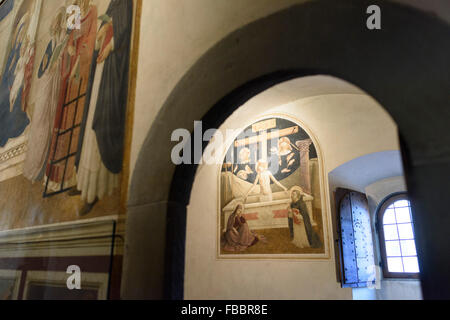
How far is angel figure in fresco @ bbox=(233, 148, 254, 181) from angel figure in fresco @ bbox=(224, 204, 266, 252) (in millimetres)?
546

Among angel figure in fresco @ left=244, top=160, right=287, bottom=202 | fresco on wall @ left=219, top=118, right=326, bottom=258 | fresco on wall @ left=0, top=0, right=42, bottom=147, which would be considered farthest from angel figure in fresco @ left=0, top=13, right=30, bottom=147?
angel figure in fresco @ left=244, top=160, right=287, bottom=202

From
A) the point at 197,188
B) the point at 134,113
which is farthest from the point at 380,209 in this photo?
the point at 134,113

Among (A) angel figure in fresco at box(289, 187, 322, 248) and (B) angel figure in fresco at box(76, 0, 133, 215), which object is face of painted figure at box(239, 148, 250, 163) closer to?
(A) angel figure in fresco at box(289, 187, 322, 248)

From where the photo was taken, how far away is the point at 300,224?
541 cm

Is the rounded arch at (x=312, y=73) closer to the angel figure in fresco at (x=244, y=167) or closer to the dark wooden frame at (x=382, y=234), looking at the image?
the angel figure in fresco at (x=244, y=167)

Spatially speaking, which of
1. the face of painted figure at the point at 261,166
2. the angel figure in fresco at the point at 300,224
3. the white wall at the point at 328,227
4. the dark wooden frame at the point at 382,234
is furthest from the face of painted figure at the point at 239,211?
the dark wooden frame at the point at 382,234

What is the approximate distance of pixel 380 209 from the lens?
677 cm

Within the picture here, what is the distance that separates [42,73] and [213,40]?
283 centimetres

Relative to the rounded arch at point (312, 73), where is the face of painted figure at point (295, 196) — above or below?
above

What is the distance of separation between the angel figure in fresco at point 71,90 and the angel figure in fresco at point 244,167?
3.48 m

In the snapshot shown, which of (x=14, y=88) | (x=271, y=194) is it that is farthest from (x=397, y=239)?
(x=14, y=88)

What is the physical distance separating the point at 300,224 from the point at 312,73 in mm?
4052

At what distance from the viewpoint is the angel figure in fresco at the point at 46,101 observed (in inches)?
141

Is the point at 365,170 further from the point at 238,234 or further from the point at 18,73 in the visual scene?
the point at 18,73
